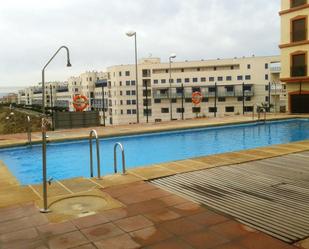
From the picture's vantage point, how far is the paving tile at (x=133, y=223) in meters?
4.67

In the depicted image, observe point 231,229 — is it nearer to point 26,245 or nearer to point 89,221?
point 89,221

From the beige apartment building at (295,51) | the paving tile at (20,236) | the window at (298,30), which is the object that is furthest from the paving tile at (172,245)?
the window at (298,30)

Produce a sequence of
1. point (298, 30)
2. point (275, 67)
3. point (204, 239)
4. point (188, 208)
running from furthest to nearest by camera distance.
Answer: point (275, 67)
point (298, 30)
point (188, 208)
point (204, 239)

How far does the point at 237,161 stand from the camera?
8820 millimetres

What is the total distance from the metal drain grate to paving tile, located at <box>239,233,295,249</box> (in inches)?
6.0

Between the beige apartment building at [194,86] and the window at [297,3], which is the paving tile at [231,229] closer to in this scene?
the window at [297,3]

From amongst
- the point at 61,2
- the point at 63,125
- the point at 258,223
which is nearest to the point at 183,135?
the point at 63,125

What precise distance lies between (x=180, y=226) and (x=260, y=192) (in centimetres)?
218

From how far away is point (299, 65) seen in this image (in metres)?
26.0

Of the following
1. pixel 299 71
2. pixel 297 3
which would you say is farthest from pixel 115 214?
pixel 297 3

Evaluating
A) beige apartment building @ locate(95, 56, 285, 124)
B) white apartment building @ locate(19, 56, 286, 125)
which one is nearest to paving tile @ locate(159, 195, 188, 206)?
white apartment building @ locate(19, 56, 286, 125)

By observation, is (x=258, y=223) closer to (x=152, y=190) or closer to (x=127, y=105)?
(x=152, y=190)

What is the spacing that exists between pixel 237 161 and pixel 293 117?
55.2 ft

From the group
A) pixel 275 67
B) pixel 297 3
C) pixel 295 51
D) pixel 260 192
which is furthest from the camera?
pixel 275 67
